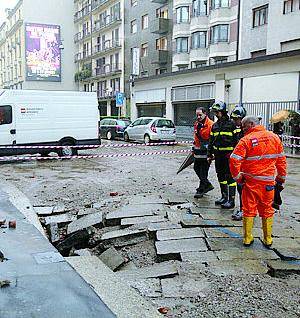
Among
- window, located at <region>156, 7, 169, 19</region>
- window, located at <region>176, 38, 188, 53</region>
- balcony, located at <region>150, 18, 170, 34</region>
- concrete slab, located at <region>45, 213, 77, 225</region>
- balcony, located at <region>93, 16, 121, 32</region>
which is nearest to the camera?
concrete slab, located at <region>45, 213, 77, 225</region>

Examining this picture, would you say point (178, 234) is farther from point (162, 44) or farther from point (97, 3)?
point (97, 3)

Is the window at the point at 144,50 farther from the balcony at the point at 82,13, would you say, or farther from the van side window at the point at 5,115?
the van side window at the point at 5,115

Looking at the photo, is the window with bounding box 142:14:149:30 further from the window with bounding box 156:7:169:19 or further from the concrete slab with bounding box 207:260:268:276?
the concrete slab with bounding box 207:260:268:276

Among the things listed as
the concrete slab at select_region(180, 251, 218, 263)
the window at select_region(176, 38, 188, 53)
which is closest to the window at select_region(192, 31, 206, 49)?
the window at select_region(176, 38, 188, 53)

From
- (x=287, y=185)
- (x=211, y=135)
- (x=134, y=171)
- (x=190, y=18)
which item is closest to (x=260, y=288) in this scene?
(x=211, y=135)

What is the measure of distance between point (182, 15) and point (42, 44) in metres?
28.9

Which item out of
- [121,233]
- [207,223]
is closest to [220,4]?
[207,223]

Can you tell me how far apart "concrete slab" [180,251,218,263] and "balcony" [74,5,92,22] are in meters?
54.8

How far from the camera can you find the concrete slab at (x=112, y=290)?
3508mm

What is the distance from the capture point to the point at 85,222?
6.62 m

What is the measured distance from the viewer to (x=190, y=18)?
33.8 metres

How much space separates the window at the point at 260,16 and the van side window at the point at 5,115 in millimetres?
18798

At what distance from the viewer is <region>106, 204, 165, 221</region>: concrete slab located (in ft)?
21.7

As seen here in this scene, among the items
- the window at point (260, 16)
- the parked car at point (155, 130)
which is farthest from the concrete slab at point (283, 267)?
the window at point (260, 16)
